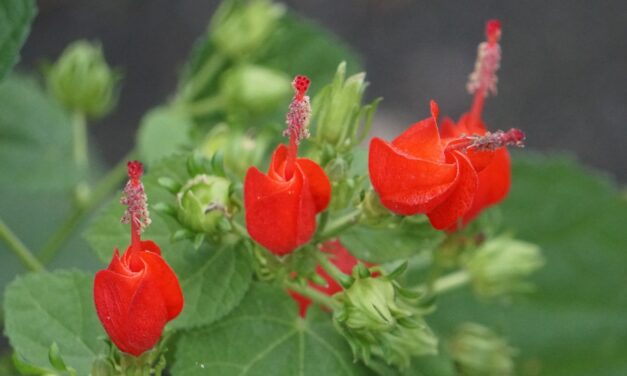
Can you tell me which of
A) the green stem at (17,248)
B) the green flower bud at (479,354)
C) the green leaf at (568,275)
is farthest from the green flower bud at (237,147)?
the green leaf at (568,275)

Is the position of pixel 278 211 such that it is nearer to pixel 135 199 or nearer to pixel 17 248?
pixel 135 199

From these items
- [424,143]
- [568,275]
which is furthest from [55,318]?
[568,275]

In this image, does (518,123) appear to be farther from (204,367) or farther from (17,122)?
(204,367)

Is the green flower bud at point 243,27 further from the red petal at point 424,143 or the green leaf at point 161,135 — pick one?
the red petal at point 424,143

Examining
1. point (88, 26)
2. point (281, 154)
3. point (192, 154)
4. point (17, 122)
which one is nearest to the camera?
point (281, 154)

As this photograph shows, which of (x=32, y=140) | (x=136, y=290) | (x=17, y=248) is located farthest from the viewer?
(x=32, y=140)

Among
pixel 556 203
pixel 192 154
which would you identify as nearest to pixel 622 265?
pixel 556 203
